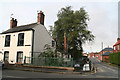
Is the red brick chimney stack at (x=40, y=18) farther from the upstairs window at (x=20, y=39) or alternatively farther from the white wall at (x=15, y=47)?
the upstairs window at (x=20, y=39)

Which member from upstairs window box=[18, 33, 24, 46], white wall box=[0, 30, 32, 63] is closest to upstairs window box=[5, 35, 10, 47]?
white wall box=[0, 30, 32, 63]

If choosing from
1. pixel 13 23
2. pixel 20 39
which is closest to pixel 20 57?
pixel 20 39

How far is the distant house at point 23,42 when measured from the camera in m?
22.6

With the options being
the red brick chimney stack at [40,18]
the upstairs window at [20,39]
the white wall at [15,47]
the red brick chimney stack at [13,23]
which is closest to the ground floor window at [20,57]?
the white wall at [15,47]

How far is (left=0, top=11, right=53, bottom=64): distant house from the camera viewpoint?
22.6 meters

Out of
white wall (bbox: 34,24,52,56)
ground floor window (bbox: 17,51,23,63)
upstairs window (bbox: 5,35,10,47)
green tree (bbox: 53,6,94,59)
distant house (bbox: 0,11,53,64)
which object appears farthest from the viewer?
green tree (bbox: 53,6,94,59)

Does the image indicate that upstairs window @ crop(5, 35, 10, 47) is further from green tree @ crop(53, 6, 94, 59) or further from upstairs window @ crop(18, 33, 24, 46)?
green tree @ crop(53, 6, 94, 59)

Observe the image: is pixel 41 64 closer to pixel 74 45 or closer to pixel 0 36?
pixel 0 36

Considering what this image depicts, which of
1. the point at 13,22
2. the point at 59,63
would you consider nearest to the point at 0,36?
the point at 13,22

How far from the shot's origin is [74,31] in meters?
33.0

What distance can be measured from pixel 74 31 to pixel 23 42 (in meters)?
14.0

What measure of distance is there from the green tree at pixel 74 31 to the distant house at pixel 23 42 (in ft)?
29.7

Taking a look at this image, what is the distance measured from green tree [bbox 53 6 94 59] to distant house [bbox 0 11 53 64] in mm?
9043

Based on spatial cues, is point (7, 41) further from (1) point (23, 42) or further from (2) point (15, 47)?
(1) point (23, 42)
